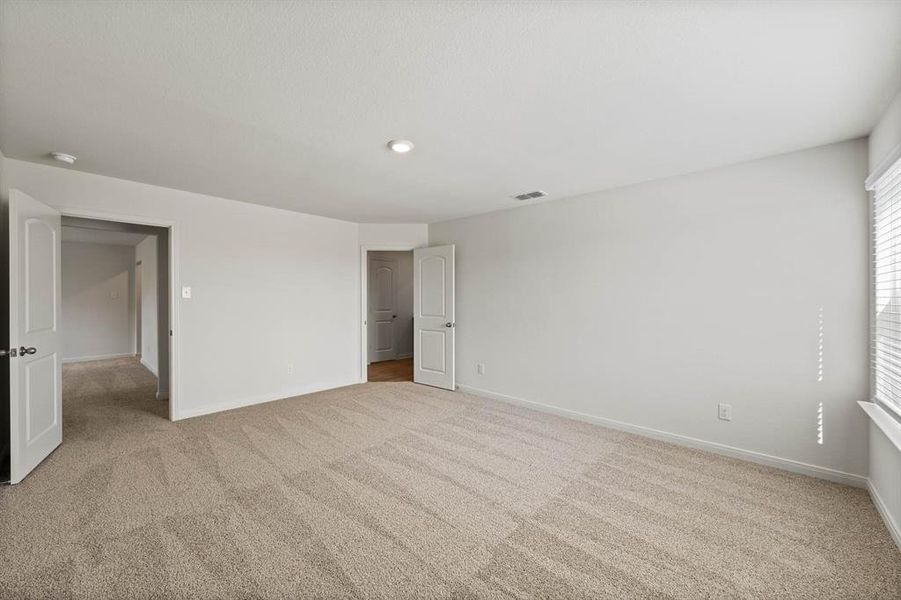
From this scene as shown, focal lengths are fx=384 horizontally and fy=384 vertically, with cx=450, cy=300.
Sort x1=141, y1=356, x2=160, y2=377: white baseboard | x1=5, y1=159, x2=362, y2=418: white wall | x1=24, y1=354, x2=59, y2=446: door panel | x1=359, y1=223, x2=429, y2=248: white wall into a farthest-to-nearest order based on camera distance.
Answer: x1=141, y1=356, x2=160, y2=377: white baseboard < x1=359, y1=223, x2=429, y2=248: white wall < x1=5, y1=159, x2=362, y2=418: white wall < x1=24, y1=354, x2=59, y2=446: door panel

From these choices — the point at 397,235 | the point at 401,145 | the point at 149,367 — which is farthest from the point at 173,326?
the point at 149,367

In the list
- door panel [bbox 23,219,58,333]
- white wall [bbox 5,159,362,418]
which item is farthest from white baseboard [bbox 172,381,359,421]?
door panel [bbox 23,219,58,333]

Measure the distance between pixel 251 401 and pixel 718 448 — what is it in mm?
4672

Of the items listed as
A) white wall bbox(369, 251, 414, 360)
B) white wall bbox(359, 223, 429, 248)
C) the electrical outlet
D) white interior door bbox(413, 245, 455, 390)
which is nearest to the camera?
the electrical outlet

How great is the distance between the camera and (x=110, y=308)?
7836mm

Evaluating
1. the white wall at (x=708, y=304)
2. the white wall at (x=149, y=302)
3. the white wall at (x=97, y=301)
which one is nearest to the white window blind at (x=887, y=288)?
the white wall at (x=708, y=304)

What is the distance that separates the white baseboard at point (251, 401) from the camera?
3.97 m

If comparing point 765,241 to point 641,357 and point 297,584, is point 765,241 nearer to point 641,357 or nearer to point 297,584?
point 641,357

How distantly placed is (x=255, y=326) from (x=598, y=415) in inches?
155

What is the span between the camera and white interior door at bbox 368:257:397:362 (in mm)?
7395

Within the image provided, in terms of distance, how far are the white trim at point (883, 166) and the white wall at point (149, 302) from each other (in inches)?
320

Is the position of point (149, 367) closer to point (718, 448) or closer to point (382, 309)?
point (382, 309)

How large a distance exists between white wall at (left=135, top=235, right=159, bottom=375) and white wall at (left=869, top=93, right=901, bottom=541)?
26.5 ft

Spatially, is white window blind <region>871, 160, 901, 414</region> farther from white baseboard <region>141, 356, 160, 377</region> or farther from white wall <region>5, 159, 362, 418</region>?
white baseboard <region>141, 356, 160, 377</region>
